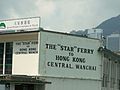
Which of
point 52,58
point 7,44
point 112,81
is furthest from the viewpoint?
point 112,81

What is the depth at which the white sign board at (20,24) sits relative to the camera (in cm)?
3916

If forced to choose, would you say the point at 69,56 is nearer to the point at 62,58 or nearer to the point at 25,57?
the point at 62,58

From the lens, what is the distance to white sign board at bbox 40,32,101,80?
38841mm

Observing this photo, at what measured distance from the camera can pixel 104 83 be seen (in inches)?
1746

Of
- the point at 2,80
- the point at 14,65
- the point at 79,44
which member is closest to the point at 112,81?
the point at 79,44

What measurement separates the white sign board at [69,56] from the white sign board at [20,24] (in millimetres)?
1477

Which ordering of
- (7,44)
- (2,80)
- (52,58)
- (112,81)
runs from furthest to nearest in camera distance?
(112,81) < (7,44) < (52,58) < (2,80)

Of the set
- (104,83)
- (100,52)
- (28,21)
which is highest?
(28,21)

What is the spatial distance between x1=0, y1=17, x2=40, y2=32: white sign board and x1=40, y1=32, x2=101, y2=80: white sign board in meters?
1.48

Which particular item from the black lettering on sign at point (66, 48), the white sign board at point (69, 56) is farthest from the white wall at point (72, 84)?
the black lettering on sign at point (66, 48)

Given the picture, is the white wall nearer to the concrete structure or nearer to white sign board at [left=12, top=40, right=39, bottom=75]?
the concrete structure

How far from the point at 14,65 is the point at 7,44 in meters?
2.33

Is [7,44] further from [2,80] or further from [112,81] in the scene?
[112,81]

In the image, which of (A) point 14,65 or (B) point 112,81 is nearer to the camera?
(A) point 14,65
